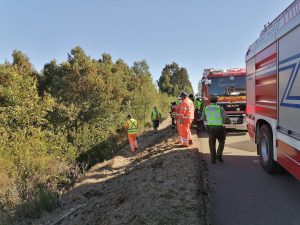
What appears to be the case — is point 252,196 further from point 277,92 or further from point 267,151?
point 277,92

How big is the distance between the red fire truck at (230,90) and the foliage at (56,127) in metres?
6.74

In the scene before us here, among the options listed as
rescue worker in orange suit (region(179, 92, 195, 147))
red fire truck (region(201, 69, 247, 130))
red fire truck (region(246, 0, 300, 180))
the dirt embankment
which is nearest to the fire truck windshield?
red fire truck (region(201, 69, 247, 130))

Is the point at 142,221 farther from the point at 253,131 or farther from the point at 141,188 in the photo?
the point at 253,131

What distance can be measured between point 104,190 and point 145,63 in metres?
79.7

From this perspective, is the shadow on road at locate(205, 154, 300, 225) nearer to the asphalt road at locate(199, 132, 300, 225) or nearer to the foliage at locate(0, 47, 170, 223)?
the asphalt road at locate(199, 132, 300, 225)

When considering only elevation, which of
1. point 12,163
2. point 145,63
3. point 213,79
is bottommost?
point 12,163

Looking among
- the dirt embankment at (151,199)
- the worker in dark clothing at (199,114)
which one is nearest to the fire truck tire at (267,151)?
the dirt embankment at (151,199)

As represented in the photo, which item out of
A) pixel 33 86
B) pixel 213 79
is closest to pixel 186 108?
pixel 213 79

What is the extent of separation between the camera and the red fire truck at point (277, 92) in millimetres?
5785

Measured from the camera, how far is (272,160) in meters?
7.70

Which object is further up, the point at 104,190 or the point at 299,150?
the point at 299,150

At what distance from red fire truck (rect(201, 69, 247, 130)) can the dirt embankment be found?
423cm

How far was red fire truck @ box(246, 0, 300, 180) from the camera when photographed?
5785mm

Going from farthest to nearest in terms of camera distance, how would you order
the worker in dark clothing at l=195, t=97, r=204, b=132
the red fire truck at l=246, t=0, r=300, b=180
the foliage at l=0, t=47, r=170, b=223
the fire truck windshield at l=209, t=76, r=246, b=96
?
the worker in dark clothing at l=195, t=97, r=204, b=132, the fire truck windshield at l=209, t=76, r=246, b=96, the foliage at l=0, t=47, r=170, b=223, the red fire truck at l=246, t=0, r=300, b=180
